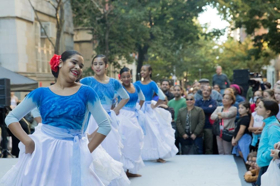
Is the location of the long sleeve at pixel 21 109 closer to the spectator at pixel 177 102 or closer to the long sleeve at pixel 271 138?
the long sleeve at pixel 271 138

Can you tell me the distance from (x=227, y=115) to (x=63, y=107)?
7.09 meters

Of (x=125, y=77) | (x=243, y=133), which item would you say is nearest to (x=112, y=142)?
(x=125, y=77)

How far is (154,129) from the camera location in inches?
405

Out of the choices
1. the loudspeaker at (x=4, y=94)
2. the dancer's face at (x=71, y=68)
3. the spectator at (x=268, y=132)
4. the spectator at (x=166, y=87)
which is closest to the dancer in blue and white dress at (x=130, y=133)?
the spectator at (x=268, y=132)

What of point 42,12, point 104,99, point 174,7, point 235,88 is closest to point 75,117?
point 104,99

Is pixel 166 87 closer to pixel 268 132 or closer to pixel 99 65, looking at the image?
pixel 99 65

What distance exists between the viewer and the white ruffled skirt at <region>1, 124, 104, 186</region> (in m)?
4.21

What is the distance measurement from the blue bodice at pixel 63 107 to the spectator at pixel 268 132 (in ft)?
9.39

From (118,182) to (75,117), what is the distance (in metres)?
1.97

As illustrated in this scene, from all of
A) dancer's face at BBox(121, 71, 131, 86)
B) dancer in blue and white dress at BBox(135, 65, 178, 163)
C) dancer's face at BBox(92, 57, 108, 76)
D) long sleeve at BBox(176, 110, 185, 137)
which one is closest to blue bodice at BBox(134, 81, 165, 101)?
dancer in blue and white dress at BBox(135, 65, 178, 163)

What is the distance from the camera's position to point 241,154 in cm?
1036

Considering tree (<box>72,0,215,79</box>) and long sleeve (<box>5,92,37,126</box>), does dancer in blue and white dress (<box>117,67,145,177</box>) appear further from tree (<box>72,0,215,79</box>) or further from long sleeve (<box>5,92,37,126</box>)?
tree (<box>72,0,215,79</box>)

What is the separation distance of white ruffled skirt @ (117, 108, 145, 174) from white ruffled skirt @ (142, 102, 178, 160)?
1.55 meters

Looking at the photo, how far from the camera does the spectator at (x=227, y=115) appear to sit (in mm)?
10795
